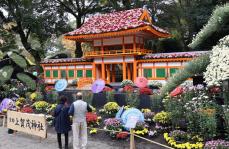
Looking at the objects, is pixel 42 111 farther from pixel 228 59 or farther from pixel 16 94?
pixel 228 59

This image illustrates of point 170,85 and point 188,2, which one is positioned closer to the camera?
point 170,85

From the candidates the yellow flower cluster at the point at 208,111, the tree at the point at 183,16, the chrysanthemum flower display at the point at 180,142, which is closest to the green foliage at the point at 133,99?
the chrysanthemum flower display at the point at 180,142

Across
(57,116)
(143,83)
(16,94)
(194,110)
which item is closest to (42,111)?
(16,94)

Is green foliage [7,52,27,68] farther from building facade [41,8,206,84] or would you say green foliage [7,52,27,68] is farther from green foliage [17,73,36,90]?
building facade [41,8,206,84]

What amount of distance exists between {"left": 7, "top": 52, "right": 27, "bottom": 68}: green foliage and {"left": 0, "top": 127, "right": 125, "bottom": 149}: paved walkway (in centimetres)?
988

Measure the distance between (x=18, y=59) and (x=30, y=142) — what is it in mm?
12043

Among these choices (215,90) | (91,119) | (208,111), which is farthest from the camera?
A: (91,119)

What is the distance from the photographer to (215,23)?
8.45 meters

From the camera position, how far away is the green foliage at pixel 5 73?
898 inches

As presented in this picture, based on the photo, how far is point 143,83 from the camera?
743 inches

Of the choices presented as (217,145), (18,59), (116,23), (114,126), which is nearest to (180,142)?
(217,145)

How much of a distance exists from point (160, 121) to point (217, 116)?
8.37ft

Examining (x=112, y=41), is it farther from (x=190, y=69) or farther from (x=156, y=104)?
(x=190, y=69)

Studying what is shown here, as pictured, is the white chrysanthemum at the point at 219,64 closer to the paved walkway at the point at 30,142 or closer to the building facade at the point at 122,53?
the paved walkway at the point at 30,142
